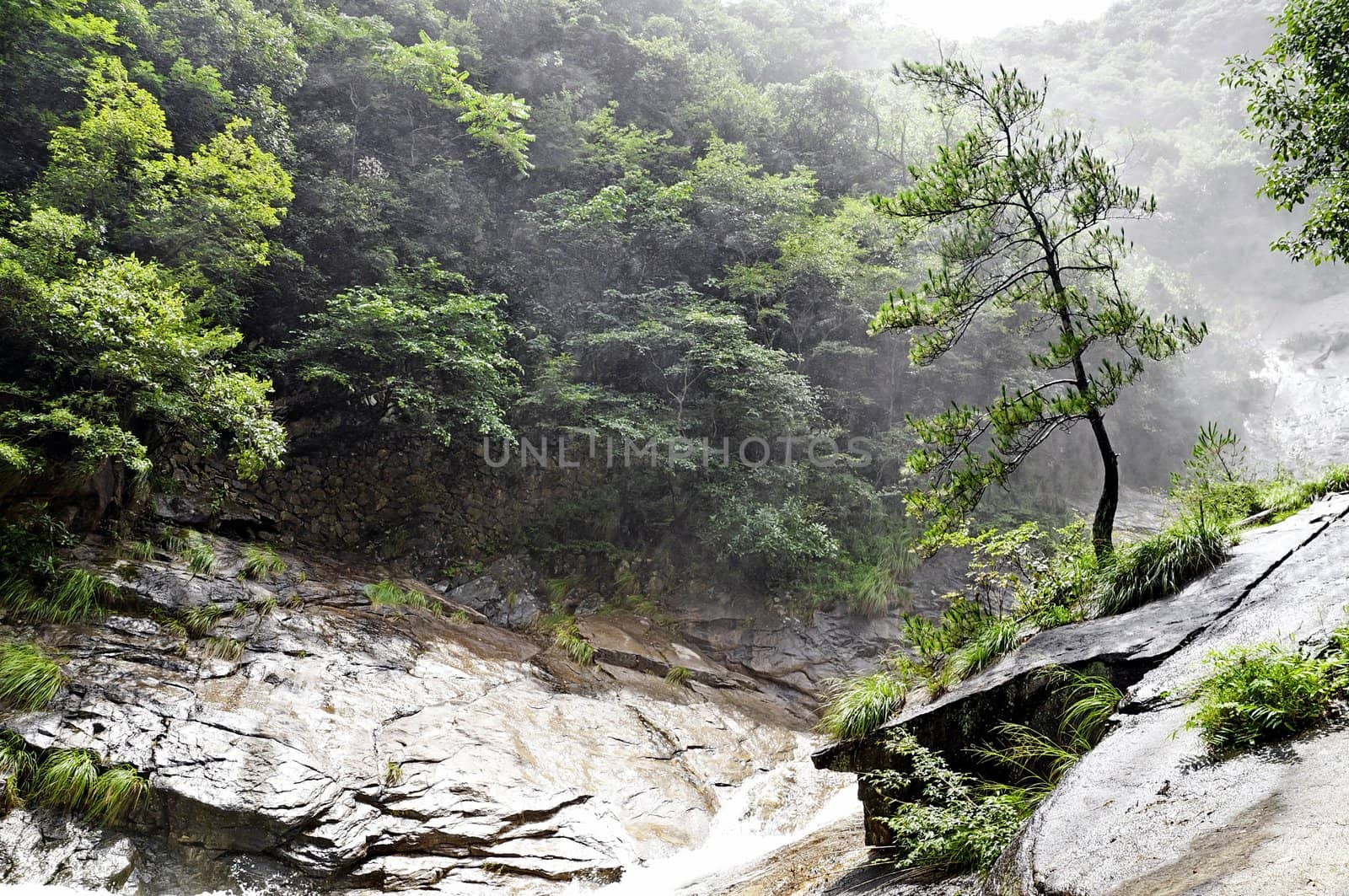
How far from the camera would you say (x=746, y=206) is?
1516 centimetres

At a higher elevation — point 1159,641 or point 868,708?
point 1159,641

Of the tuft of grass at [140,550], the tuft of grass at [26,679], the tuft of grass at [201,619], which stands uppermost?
the tuft of grass at [140,550]

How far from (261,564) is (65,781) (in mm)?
3901

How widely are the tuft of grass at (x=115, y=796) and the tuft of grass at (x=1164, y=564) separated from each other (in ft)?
26.7

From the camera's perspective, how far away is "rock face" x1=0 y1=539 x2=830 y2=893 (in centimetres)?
579

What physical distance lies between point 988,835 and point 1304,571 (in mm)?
2670

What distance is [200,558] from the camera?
8.66 m

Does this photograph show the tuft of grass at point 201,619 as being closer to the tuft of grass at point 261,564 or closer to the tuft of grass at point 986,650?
the tuft of grass at point 261,564

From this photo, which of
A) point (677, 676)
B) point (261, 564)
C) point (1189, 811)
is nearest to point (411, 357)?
point (261, 564)

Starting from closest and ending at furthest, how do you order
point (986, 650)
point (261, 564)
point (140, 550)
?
point (986, 650)
point (140, 550)
point (261, 564)

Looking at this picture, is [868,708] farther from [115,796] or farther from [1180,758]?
[115,796]

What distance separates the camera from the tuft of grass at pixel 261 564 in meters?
9.12

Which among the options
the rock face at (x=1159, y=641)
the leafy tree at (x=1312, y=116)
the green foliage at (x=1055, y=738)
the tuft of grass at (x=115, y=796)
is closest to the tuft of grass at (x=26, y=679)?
the tuft of grass at (x=115, y=796)

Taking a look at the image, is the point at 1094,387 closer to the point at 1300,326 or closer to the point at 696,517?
the point at 696,517
